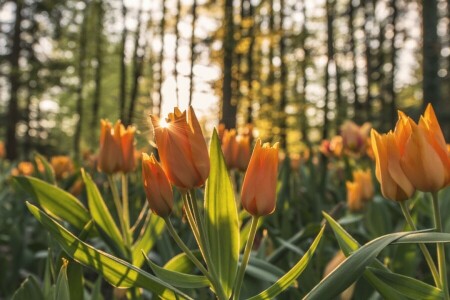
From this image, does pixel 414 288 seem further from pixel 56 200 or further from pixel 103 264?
pixel 56 200

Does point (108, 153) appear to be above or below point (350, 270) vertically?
above

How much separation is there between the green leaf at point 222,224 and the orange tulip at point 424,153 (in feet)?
1.06

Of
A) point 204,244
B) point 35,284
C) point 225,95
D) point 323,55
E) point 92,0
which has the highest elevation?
point 92,0

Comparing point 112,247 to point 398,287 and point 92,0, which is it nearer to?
point 398,287

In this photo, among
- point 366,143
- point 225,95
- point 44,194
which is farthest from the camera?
point 225,95

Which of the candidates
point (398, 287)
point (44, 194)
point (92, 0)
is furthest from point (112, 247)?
point (92, 0)

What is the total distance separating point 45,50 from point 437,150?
62.3ft

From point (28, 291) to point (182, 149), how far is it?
51 centimetres

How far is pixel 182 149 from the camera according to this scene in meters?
0.95

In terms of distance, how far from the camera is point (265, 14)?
16.5 metres

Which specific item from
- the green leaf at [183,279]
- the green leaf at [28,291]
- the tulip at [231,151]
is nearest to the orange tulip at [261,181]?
the green leaf at [183,279]

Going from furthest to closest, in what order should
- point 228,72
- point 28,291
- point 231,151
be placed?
point 228,72
point 231,151
point 28,291

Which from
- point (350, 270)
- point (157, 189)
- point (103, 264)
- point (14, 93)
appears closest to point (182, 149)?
point (157, 189)

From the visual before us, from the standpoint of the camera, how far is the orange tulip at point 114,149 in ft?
5.26
